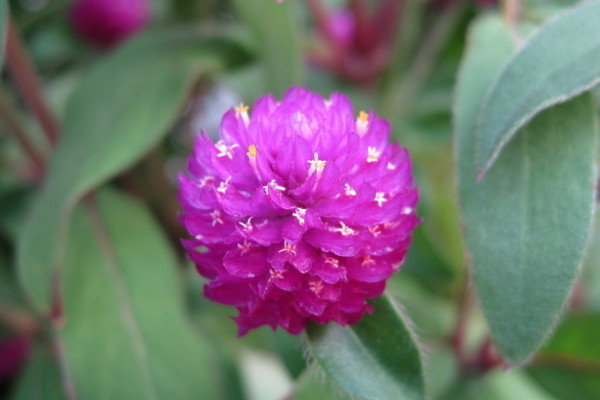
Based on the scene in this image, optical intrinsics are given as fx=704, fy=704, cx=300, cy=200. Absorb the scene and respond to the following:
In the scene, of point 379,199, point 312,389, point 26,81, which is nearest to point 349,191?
point 379,199

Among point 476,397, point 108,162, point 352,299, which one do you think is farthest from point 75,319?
point 476,397

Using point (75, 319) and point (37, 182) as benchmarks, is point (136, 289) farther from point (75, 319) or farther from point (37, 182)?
point (37, 182)

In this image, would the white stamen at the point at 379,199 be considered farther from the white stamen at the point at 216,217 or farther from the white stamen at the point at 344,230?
the white stamen at the point at 216,217

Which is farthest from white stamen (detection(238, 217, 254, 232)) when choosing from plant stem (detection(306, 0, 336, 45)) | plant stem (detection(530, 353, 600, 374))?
plant stem (detection(306, 0, 336, 45))

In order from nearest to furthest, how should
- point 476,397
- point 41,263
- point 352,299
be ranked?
1. point 352,299
2. point 41,263
3. point 476,397

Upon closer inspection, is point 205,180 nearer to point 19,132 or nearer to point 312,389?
point 312,389

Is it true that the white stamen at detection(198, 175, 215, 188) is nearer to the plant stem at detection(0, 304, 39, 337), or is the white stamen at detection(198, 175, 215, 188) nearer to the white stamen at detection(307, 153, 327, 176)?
the white stamen at detection(307, 153, 327, 176)
